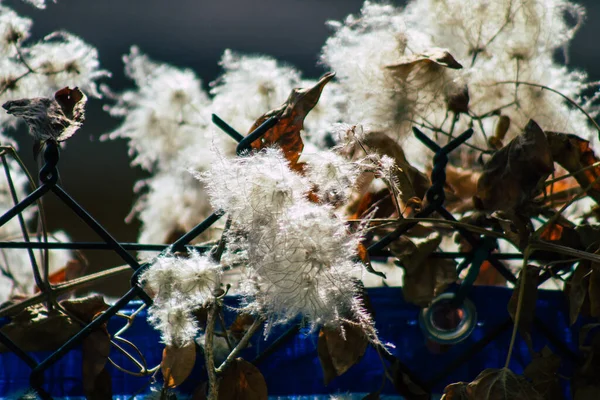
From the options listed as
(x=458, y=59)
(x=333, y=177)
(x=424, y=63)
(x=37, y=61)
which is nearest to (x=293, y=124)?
(x=333, y=177)

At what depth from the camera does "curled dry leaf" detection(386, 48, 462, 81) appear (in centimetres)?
55

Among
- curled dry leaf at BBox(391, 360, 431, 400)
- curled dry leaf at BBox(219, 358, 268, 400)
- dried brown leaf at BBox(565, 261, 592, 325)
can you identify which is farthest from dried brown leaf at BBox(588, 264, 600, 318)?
curled dry leaf at BBox(219, 358, 268, 400)

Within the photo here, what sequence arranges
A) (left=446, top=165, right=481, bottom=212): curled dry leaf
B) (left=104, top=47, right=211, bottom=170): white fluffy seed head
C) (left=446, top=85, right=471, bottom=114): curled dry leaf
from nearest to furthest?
(left=446, top=85, right=471, bottom=114): curled dry leaf
(left=446, top=165, right=481, bottom=212): curled dry leaf
(left=104, top=47, right=211, bottom=170): white fluffy seed head

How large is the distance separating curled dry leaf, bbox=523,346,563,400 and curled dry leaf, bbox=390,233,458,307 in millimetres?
80

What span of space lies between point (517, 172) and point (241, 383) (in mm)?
245

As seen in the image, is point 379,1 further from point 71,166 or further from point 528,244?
point 71,166

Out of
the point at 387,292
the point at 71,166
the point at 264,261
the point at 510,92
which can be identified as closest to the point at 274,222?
the point at 264,261

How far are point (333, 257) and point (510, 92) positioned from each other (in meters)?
0.38

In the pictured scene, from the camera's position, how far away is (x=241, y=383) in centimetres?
48

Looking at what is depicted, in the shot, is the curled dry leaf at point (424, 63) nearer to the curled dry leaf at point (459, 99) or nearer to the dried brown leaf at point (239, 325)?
the curled dry leaf at point (459, 99)

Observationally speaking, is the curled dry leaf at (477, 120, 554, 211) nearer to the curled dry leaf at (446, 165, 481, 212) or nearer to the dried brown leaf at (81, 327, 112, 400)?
the curled dry leaf at (446, 165, 481, 212)

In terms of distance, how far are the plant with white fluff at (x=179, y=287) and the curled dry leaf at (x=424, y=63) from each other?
0.80ft

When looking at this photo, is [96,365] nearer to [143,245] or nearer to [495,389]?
[143,245]

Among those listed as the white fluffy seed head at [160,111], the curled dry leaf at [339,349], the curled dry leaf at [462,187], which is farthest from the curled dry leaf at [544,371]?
the white fluffy seed head at [160,111]
